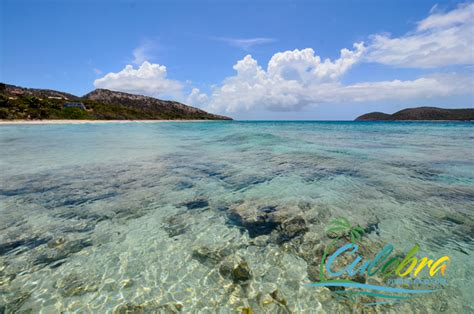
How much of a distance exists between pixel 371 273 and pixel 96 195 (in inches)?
313

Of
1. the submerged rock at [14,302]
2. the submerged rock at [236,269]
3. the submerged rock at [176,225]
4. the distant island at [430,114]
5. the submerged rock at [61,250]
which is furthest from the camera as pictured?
the distant island at [430,114]

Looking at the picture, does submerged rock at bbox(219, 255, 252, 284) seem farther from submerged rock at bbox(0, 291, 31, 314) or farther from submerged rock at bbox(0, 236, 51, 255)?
submerged rock at bbox(0, 236, 51, 255)

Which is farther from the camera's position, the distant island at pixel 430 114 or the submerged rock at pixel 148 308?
the distant island at pixel 430 114

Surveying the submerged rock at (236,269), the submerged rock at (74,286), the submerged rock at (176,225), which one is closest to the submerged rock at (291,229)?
the submerged rock at (236,269)

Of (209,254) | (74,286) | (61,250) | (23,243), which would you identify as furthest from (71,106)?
(209,254)

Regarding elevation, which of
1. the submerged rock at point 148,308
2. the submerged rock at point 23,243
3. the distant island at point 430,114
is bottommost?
the submerged rock at point 148,308

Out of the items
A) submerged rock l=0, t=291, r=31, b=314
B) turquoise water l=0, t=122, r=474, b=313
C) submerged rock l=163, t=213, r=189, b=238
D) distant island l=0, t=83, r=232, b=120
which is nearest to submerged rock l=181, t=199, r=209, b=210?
turquoise water l=0, t=122, r=474, b=313

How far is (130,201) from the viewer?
7.01m

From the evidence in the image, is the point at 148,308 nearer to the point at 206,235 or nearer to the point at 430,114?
the point at 206,235

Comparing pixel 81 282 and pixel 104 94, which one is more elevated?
pixel 104 94

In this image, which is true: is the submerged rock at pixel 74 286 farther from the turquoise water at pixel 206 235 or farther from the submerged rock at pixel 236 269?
the submerged rock at pixel 236 269

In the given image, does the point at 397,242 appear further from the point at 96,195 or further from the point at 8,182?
the point at 8,182

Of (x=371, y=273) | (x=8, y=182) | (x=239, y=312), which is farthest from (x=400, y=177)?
(x=8, y=182)

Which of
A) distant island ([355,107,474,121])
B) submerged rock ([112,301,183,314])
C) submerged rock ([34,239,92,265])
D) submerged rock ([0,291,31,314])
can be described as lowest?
submerged rock ([112,301,183,314])
